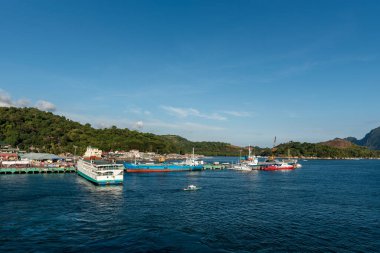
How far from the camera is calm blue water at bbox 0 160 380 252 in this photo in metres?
36.9

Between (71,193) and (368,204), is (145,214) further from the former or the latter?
(368,204)

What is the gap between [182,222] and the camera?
47.2m

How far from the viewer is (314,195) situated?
7900 cm

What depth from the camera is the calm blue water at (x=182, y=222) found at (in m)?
36.9

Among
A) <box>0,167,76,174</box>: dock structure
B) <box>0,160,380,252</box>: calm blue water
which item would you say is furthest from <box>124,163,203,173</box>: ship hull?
<box>0,160,380,252</box>: calm blue water

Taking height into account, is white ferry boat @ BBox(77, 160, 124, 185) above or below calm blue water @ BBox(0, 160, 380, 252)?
above

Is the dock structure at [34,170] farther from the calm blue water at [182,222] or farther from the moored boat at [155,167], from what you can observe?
the calm blue water at [182,222]

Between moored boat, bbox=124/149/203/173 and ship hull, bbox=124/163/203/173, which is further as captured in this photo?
moored boat, bbox=124/149/203/173

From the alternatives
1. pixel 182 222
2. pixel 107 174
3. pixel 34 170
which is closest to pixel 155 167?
pixel 34 170

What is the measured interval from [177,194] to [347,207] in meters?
38.3

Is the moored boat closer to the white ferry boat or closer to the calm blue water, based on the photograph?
the white ferry boat

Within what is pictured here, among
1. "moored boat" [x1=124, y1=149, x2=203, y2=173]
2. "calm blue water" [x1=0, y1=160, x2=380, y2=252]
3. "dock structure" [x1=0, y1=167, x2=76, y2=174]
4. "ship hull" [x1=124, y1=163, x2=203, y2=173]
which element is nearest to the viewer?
"calm blue water" [x1=0, y1=160, x2=380, y2=252]

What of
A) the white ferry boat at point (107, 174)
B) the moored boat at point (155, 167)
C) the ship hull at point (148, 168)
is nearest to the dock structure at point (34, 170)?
the ship hull at point (148, 168)

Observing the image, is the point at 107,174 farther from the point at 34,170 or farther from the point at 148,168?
the point at 148,168
